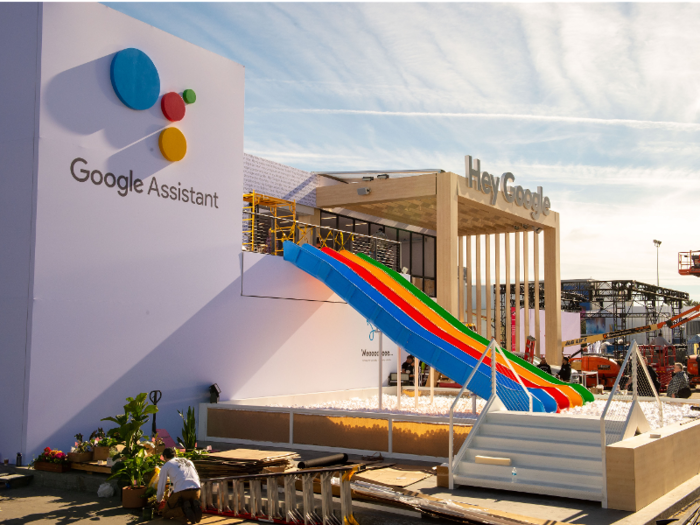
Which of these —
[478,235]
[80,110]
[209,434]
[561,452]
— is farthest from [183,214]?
[478,235]

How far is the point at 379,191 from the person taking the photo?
22.1 m

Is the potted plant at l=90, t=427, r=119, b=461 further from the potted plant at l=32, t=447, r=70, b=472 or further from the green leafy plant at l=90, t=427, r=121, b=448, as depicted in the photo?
the potted plant at l=32, t=447, r=70, b=472

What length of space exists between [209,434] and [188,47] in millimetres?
8605

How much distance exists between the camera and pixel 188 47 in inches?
570

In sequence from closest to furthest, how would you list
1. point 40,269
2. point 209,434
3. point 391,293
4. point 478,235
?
1. point 40,269
2. point 209,434
3. point 391,293
4. point 478,235

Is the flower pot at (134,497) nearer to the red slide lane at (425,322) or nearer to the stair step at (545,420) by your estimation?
the stair step at (545,420)

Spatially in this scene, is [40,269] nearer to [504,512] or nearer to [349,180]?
[504,512]

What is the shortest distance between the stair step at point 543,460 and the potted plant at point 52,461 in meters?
6.53

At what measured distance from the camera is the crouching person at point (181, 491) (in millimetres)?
8305

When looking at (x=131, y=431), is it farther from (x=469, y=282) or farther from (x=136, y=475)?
(x=469, y=282)

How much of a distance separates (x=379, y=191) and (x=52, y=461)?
14.1 metres

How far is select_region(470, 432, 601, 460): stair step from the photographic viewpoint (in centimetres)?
959

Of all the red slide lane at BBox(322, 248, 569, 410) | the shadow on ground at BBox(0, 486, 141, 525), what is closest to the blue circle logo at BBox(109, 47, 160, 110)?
the red slide lane at BBox(322, 248, 569, 410)

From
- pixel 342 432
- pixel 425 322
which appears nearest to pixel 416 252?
pixel 425 322
